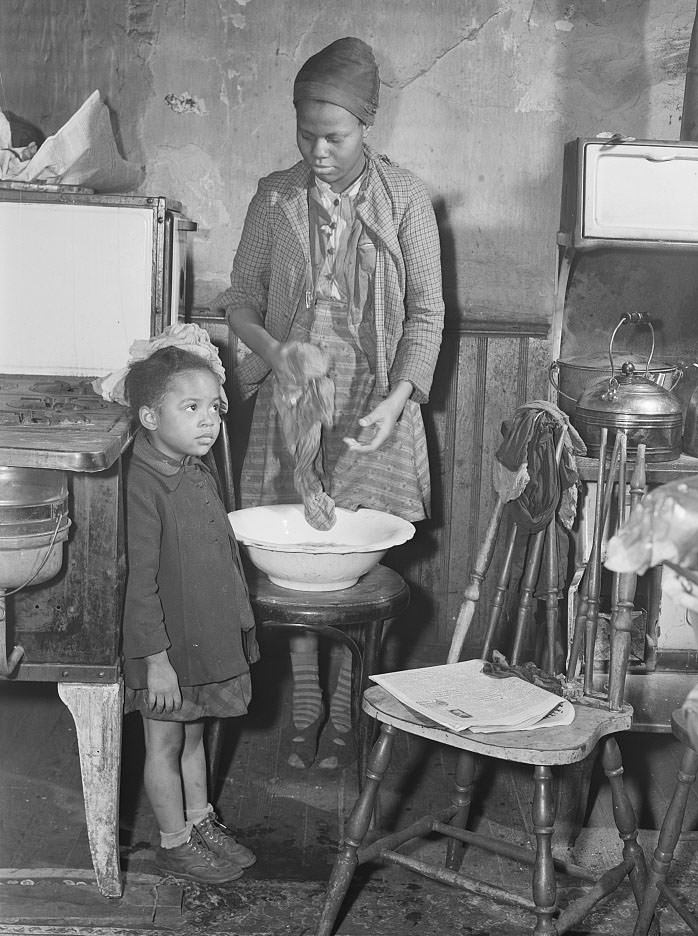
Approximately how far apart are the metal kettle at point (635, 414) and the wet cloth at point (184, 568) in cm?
102

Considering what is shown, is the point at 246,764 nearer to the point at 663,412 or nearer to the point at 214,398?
the point at 214,398

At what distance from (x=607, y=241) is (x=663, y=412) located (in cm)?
49

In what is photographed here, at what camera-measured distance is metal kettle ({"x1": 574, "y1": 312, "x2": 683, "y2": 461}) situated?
9.26 ft

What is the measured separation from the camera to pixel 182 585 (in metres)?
2.49

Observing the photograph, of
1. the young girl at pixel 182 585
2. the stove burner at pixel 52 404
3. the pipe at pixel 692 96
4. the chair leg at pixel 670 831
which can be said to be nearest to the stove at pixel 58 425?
the stove burner at pixel 52 404

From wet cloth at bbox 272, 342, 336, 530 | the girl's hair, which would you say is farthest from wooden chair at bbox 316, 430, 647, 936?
wet cloth at bbox 272, 342, 336, 530

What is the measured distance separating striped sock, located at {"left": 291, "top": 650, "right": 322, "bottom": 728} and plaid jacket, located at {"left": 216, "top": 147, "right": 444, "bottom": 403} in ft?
2.82

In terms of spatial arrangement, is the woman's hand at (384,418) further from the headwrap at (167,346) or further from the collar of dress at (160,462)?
the collar of dress at (160,462)

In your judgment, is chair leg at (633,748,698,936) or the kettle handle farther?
the kettle handle

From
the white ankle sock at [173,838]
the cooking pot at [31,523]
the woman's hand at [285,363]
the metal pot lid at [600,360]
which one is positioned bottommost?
the white ankle sock at [173,838]

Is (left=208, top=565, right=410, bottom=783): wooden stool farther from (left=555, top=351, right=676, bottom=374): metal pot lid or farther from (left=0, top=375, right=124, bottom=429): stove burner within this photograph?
(left=555, top=351, right=676, bottom=374): metal pot lid

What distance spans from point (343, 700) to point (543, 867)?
1.36 metres

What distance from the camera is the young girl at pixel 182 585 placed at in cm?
244

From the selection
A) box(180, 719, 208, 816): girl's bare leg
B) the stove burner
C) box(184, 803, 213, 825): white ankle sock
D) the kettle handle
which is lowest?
box(184, 803, 213, 825): white ankle sock
